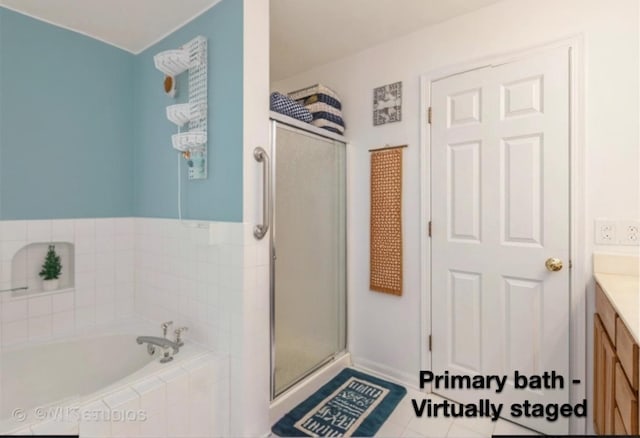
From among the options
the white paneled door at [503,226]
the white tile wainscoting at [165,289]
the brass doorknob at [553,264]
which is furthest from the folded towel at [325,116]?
the brass doorknob at [553,264]

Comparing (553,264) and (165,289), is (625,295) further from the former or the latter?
(165,289)

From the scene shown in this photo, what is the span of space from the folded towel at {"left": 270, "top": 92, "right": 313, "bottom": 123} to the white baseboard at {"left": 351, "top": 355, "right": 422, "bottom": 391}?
5.77 ft

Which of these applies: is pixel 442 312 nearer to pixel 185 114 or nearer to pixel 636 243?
pixel 636 243

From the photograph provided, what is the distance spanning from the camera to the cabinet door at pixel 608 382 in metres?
1.12

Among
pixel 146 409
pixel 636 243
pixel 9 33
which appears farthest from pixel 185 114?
pixel 636 243

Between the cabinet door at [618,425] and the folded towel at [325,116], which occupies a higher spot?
the folded towel at [325,116]

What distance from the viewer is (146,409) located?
1210mm

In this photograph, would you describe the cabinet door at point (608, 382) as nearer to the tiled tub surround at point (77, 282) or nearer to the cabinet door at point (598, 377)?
the cabinet door at point (598, 377)

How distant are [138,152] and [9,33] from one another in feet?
2.77

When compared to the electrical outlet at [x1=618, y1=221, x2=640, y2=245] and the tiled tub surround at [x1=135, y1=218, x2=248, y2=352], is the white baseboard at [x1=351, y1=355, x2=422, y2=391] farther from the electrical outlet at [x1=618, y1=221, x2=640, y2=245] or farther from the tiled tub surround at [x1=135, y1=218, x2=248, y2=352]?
the electrical outlet at [x1=618, y1=221, x2=640, y2=245]

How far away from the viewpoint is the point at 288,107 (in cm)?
181

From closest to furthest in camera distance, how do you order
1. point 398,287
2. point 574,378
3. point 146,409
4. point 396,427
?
point 146,409 → point 574,378 → point 396,427 → point 398,287

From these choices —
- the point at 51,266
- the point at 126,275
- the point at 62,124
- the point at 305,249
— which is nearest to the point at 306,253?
the point at 305,249

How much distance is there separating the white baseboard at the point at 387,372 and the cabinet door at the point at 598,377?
0.87m
